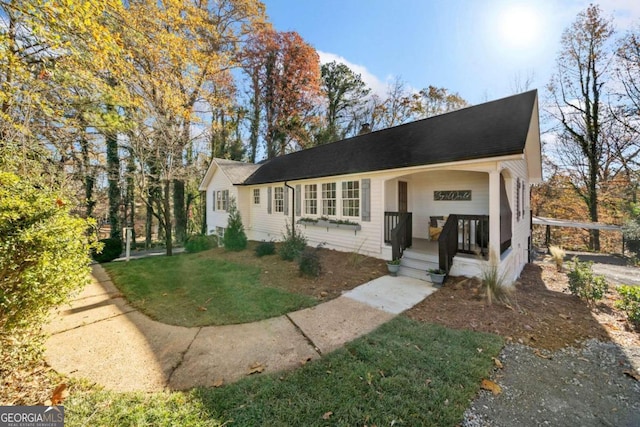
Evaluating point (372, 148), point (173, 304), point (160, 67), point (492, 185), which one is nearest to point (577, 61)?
point (372, 148)

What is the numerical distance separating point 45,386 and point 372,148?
9.59 m

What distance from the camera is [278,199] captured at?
12.5 meters

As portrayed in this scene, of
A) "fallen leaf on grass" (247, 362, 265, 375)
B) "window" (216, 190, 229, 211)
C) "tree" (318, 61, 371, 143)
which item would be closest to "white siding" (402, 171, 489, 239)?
"fallen leaf on grass" (247, 362, 265, 375)

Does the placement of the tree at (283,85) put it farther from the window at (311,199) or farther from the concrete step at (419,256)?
the concrete step at (419,256)

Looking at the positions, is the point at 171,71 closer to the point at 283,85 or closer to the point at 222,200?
the point at 222,200

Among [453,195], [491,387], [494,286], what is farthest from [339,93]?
[491,387]

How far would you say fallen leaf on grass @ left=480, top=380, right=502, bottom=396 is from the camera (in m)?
2.63

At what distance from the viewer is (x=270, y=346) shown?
11.3 ft

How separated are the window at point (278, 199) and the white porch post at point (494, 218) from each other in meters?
8.69

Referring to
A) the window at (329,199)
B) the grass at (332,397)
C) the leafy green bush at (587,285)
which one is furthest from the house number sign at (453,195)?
the grass at (332,397)

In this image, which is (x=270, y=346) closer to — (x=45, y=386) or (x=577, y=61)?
(x=45, y=386)

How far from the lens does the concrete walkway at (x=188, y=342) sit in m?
2.86

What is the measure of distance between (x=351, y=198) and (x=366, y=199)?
749 millimetres

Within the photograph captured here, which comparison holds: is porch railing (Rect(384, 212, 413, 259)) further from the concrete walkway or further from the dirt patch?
the concrete walkway
